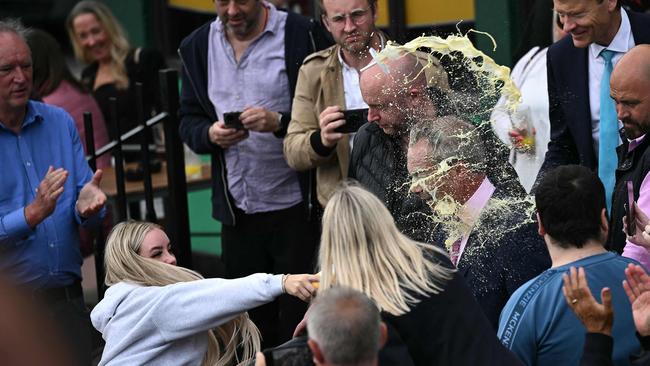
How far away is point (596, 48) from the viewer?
481 cm

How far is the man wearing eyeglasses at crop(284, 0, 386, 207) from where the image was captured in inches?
197

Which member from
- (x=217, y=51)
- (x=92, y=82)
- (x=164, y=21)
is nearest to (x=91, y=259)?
(x=92, y=82)

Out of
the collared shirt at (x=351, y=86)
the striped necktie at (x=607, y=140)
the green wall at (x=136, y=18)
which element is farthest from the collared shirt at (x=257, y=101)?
the green wall at (x=136, y=18)

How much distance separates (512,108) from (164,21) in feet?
17.8

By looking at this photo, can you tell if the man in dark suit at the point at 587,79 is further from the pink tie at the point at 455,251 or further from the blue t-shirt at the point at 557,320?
the blue t-shirt at the point at 557,320

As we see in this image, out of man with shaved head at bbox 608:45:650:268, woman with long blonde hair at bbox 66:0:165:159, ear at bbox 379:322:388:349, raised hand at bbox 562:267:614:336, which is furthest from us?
woman with long blonde hair at bbox 66:0:165:159

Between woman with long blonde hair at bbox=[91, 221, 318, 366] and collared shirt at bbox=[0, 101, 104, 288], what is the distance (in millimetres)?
797

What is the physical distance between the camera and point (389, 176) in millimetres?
4332

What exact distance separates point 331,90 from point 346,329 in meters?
2.60

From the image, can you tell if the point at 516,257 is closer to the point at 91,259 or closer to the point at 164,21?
the point at 91,259

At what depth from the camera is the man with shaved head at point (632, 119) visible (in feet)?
13.6

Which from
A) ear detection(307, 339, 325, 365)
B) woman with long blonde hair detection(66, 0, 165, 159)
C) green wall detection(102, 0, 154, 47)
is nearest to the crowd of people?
ear detection(307, 339, 325, 365)

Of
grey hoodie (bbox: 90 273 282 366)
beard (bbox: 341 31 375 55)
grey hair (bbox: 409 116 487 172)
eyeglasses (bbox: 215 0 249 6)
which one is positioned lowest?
grey hoodie (bbox: 90 273 282 366)

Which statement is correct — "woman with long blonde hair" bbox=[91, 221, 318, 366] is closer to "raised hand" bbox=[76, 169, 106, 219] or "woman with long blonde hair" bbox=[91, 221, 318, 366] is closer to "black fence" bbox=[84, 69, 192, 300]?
"raised hand" bbox=[76, 169, 106, 219]
